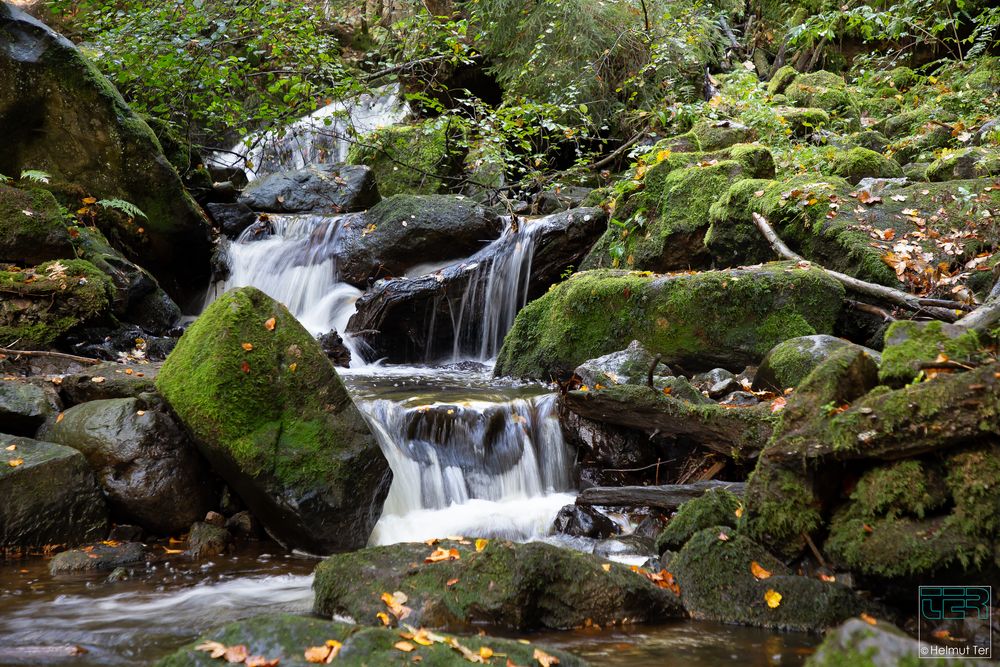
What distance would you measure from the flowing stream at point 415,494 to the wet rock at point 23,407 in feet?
4.54

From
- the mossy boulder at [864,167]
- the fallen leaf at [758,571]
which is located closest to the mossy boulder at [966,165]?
the mossy boulder at [864,167]

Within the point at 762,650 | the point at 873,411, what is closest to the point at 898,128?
the point at 873,411

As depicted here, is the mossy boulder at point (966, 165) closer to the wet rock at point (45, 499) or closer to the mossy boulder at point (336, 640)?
the mossy boulder at point (336, 640)

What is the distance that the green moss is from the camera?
3656 mm

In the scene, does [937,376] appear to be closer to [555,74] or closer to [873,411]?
[873,411]

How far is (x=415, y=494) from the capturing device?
593 cm

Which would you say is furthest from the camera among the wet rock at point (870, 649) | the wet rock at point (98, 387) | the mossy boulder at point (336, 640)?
the wet rock at point (98, 387)

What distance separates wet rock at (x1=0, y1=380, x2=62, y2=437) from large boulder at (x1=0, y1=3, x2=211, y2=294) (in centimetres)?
495

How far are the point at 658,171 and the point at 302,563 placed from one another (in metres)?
7.04

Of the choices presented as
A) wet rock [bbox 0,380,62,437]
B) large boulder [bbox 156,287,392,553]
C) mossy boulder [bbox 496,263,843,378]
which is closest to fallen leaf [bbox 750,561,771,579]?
large boulder [bbox 156,287,392,553]

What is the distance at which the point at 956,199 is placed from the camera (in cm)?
750

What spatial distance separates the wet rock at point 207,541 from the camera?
5027mm

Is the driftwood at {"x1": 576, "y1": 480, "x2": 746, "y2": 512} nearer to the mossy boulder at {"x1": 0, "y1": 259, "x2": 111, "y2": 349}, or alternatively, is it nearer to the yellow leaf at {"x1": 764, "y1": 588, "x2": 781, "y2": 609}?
the yellow leaf at {"x1": 764, "y1": 588, "x2": 781, "y2": 609}

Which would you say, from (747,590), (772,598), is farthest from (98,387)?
(772,598)
